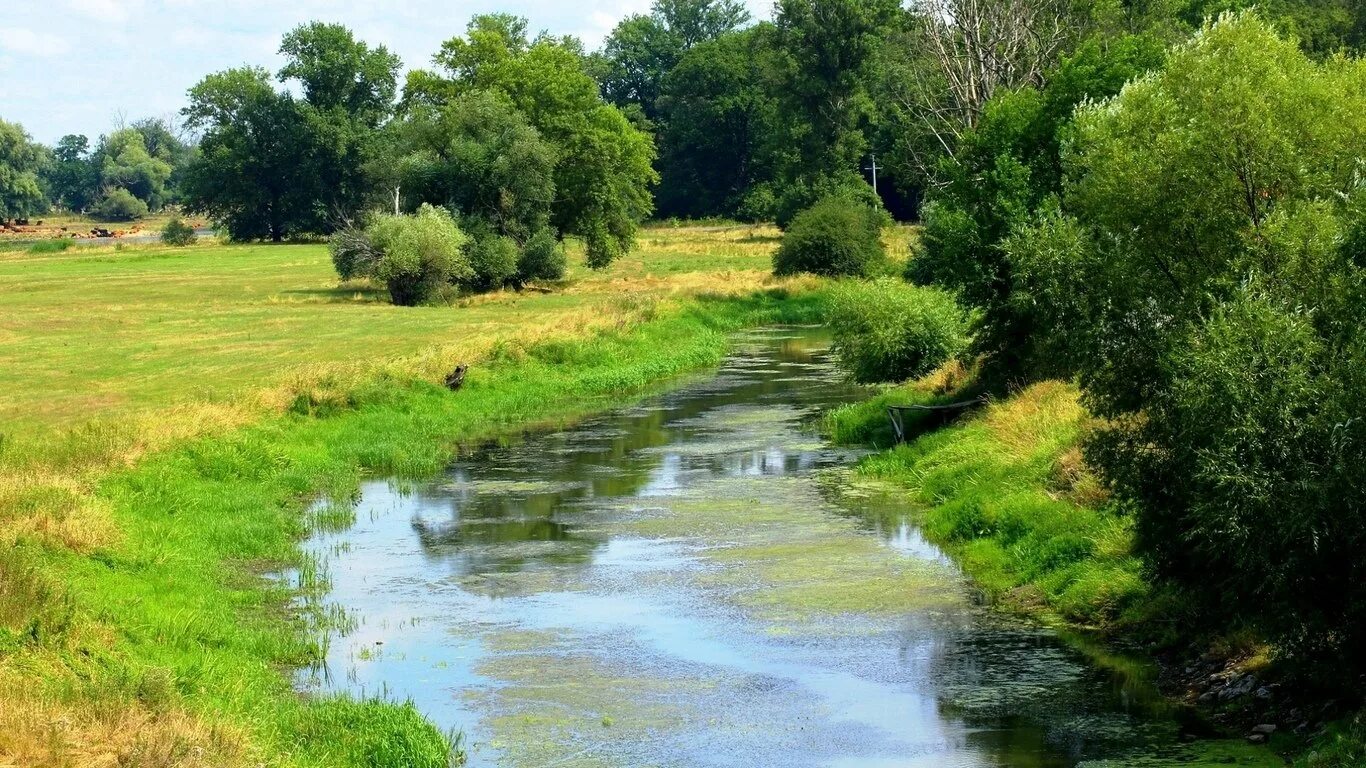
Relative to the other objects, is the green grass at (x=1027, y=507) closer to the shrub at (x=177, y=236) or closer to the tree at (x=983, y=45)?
the tree at (x=983, y=45)

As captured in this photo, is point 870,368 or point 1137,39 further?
point 870,368

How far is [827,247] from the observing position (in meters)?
77.7

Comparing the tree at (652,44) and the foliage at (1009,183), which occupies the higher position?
the tree at (652,44)

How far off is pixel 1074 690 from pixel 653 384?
31.8 meters

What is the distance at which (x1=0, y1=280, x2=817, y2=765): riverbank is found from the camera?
13.8m

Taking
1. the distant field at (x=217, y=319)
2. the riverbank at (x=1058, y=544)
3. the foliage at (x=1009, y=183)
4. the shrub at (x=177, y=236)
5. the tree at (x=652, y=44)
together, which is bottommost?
the riverbank at (x=1058, y=544)

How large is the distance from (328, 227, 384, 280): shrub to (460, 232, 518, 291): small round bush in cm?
437

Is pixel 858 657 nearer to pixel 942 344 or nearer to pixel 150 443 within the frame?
pixel 150 443

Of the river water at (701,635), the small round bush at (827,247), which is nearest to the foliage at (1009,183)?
the river water at (701,635)

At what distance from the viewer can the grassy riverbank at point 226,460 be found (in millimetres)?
15180

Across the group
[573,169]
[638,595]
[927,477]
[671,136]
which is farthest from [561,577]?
[671,136]

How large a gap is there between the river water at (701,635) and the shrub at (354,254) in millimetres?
36757

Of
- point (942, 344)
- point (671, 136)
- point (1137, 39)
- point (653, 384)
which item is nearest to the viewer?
point (1137, 39)

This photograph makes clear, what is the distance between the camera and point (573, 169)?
255 feet
